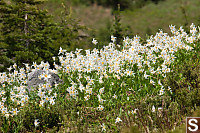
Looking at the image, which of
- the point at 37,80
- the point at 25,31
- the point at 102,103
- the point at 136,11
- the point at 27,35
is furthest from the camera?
the point at 136,11

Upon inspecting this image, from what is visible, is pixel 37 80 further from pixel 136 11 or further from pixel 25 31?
pixel 136 11

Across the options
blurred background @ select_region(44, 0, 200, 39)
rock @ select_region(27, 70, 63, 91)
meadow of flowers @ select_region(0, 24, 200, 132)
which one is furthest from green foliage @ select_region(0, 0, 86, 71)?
blurred background @ select_region(44, 0, 200, 39)

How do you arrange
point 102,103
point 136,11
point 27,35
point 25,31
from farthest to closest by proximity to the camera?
point 136,11
point 25,31
point 27,35
point 102,103

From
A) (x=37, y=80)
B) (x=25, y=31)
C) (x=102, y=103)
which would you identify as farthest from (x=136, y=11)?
(x=102, y=103)

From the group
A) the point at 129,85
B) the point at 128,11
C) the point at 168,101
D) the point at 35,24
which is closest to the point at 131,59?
the point at 129,85

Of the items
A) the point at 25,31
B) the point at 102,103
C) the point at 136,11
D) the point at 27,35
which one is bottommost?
the point at 102,103

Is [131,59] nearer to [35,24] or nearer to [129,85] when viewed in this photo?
[129,85]

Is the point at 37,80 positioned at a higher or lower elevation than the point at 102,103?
higher

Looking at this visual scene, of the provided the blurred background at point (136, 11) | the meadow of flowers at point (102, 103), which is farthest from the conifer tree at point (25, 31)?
the blurred background at point (136, 11)

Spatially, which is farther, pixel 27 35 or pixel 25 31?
pixel 25 31

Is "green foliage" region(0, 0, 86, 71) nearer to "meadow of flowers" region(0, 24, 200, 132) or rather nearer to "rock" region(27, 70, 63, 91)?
"rock" region(27, 70, 63, 91)

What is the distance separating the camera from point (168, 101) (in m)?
3.98

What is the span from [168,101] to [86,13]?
751 inches

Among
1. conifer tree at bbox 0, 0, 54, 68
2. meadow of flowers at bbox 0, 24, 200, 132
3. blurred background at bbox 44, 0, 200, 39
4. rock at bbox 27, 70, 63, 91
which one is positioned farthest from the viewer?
blurred background at bbox 44, 0, 200, 39
